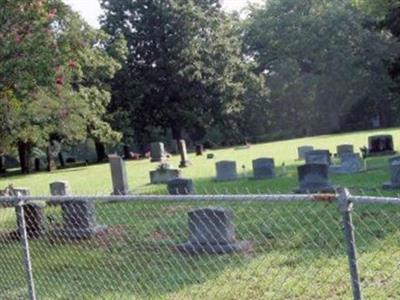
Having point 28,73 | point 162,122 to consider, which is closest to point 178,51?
point 162,122

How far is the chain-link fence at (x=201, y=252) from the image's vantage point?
260 inches

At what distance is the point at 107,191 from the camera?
68.5 ft

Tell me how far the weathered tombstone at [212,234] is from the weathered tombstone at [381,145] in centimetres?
1558

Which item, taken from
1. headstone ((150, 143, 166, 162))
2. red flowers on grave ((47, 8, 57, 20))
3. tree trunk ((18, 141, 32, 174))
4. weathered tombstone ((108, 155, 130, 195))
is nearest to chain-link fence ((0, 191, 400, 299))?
red flowers on grave ((47, 8, 57, 20))

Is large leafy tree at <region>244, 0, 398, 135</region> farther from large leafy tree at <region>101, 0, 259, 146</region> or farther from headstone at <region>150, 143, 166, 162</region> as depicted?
headstone at <region>150, 143, 166, 162</region>

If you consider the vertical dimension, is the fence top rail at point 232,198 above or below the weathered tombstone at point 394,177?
above

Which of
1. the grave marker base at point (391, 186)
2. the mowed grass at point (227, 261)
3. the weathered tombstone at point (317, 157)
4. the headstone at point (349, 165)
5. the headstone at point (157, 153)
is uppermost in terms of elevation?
the headstone at point (157, 153)

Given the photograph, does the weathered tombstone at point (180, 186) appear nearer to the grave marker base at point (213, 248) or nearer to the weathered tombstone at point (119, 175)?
the weathered tombstone at point (119, 175)

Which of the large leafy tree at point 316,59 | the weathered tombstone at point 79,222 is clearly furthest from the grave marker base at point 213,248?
the large leafy tree at point 316,59

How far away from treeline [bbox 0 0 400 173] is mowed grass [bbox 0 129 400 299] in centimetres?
2487

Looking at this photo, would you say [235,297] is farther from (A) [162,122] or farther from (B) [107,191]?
(A) [162,122]

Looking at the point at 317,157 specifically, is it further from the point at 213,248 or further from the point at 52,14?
the point at 213,248

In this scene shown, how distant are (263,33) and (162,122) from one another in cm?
1563

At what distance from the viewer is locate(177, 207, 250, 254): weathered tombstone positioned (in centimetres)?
890
